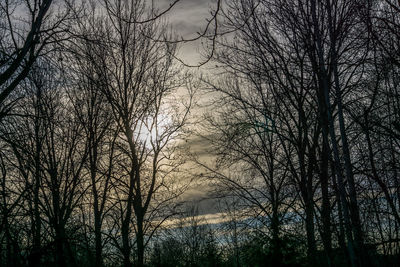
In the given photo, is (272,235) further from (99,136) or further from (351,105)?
(99,136)

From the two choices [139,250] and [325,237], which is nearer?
[325,237]

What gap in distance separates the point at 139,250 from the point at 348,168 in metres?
10.9

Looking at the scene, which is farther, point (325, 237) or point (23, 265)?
point (325, 237)

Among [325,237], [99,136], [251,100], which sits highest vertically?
[251,100]

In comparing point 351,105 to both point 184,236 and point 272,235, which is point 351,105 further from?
point 184,236

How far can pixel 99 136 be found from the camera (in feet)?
55.6

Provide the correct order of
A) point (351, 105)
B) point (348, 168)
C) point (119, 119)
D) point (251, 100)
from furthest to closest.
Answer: point (251, 100)
point (119, 119)
point (351, 105)
point (348, 168)

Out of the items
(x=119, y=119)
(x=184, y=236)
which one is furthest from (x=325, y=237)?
(x=184, y=236)

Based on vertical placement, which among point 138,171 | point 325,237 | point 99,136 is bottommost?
point 325,237

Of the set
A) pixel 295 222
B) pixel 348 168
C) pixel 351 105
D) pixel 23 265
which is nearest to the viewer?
pixel 23 265

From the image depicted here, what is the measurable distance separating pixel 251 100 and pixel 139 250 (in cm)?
851

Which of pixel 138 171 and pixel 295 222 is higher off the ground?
pixel 138 171

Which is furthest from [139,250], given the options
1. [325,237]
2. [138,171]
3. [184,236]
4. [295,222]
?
[184,236]

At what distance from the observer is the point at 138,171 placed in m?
15.8
